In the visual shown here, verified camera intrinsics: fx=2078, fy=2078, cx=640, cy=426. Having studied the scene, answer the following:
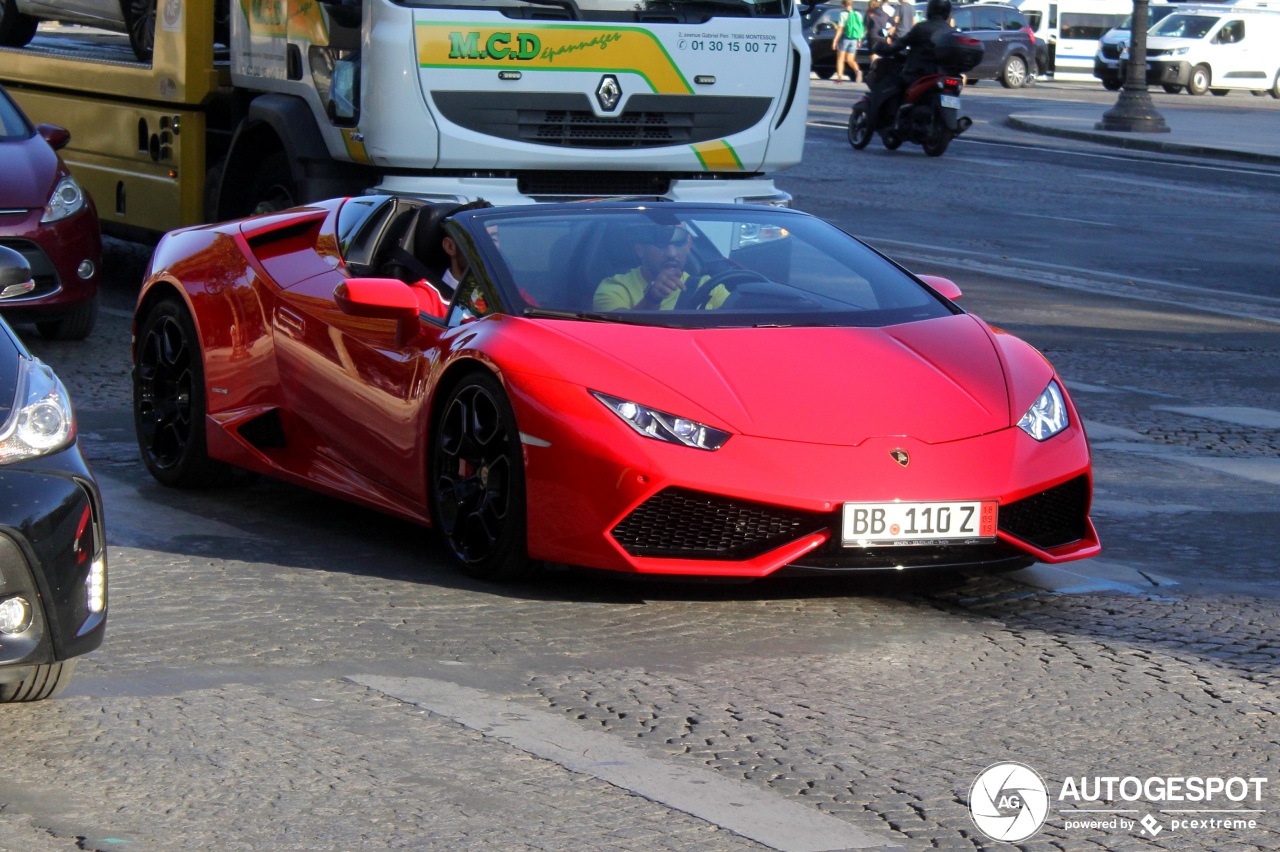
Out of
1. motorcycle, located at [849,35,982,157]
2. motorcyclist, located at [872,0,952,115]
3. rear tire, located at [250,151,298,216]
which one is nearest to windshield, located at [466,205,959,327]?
rear tire, located at [250,151,298,216]

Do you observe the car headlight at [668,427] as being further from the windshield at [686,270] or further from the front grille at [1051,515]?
the front grille at [1051,515]

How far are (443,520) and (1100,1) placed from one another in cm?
5229

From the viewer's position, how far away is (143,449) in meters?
8.17

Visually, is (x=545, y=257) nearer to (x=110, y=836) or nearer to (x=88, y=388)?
(x=110, y=836)

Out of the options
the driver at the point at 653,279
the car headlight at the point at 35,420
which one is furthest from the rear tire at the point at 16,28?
the car headlight at the point at 35,420

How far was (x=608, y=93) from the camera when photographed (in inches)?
478

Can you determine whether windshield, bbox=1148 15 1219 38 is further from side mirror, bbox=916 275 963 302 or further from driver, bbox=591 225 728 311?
driver, bbox=591 225 728 311

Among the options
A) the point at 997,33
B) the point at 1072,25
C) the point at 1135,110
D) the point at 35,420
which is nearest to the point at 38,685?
the point at 35,420

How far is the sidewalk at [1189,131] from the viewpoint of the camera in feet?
97.5

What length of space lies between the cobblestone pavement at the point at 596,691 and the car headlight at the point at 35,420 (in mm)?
659

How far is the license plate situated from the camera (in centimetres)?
598

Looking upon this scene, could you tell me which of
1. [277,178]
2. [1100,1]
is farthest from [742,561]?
[1100,1]

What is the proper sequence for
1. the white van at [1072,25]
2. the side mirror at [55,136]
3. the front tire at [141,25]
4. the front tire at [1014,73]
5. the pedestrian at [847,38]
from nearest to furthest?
1. the side mirror at [55,136]
2. the front tire at [141,25]
3. the pedestrian at [847,38]
4. the front tire at [1014,73]
5. the white van at [1072,25]

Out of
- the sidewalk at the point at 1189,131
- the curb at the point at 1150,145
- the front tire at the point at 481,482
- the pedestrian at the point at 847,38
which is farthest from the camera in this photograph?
the pedestrian at the point at 847,38
